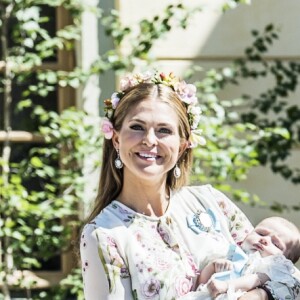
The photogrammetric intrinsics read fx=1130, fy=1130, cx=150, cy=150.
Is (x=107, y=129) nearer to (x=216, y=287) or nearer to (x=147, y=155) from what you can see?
(x=147, y=155)

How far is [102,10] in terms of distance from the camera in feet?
21.9

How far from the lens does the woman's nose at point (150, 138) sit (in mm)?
3766

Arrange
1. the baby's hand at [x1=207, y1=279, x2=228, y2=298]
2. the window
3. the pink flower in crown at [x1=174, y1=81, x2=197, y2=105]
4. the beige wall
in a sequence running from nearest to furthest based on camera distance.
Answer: the baby's hand at [x1=207, y1=279, x2=228, y2=298], the pink flower in crown at [x1=174, y1=81, x2=197, y2=105], the window, the beige wall

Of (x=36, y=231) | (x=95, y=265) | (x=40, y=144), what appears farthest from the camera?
(x=40, y=144)

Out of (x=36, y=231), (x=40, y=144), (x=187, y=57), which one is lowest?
(x=36, y=231)

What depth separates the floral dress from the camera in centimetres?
369

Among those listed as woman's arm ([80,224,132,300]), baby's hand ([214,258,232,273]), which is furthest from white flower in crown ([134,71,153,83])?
baby's hand ([214,258,232,273])

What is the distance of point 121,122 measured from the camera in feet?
12.7

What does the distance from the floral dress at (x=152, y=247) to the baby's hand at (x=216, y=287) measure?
0.11 meters

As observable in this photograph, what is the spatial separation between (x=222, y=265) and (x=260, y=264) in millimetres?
144

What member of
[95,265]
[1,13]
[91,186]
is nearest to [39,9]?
[1,13]

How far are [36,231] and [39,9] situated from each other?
1.30 m

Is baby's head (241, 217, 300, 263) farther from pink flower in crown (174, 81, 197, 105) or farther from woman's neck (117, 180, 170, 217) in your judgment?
pink flower in crown (174, 81, 197, 105)

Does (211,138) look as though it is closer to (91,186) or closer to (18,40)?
(91,186)
